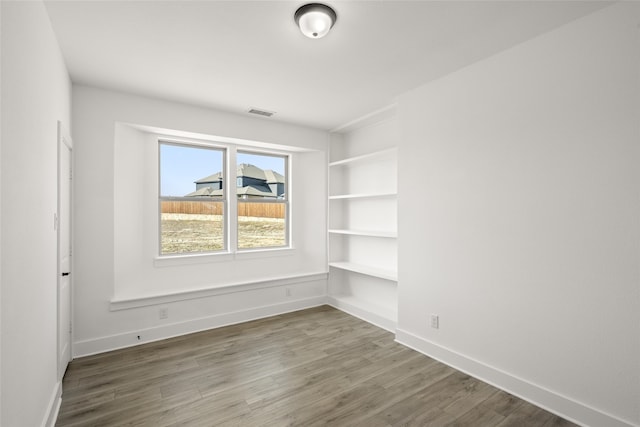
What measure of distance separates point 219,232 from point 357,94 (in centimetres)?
252

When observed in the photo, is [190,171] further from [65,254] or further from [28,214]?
[28,214]

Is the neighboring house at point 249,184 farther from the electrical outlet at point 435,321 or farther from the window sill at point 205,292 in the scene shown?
the electrical outlet at point 435,321

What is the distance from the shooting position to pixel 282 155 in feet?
15.8

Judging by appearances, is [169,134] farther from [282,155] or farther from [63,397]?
[63,397]

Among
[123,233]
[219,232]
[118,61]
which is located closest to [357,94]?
[118,61]

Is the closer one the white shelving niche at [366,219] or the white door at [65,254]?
the white door at [65,254]

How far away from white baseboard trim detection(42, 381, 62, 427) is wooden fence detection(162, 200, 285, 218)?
6.75ft

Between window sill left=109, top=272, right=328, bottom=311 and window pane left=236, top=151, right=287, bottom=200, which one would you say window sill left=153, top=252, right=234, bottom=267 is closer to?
window sill left=109, top=272, right=328, bottom=311

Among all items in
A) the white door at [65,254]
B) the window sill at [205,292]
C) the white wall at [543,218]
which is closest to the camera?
the white wall at [543,218]

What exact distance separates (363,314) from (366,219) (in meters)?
1.32

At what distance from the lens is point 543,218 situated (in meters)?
2.26

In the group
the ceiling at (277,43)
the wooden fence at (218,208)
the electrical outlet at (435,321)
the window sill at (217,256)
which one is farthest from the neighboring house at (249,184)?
the electrical outlet at (435,321)

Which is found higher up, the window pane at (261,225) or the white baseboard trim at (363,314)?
the window pane at (261,225)

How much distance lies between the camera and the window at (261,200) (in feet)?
14.5
